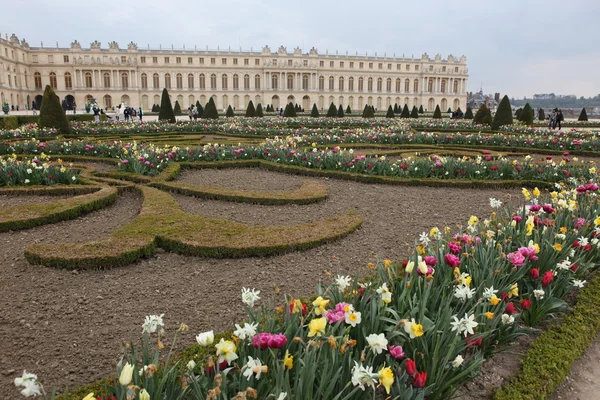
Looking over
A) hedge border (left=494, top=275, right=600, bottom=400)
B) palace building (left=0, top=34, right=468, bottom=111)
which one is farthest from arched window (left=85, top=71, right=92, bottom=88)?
hedge border (left=494, top=275, right=600, bottom=400)

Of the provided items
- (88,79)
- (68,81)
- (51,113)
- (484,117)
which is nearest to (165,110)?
(51,113)

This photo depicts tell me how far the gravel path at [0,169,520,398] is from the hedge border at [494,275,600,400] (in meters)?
1.67

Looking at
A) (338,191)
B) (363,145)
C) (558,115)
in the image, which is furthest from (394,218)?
(558,115)

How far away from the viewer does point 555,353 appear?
2693 millimetres

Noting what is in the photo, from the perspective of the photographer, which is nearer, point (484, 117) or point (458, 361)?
point (458, 361)

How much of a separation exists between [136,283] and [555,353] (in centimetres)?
320

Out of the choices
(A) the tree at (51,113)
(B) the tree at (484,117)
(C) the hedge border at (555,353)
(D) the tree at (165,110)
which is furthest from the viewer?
(D) the tree at (165,110)

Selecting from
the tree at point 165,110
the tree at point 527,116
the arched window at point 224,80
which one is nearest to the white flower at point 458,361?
the tree at point 165,110

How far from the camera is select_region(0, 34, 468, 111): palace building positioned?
5809 cm

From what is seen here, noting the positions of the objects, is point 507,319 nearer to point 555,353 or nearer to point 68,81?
point 555,353

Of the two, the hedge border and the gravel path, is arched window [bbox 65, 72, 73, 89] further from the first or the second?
the hedge border

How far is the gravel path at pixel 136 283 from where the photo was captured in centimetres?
279

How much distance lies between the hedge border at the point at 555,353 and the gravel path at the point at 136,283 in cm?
167

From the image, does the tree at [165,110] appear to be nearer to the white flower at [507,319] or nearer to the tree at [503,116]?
the tree at [503,116]
